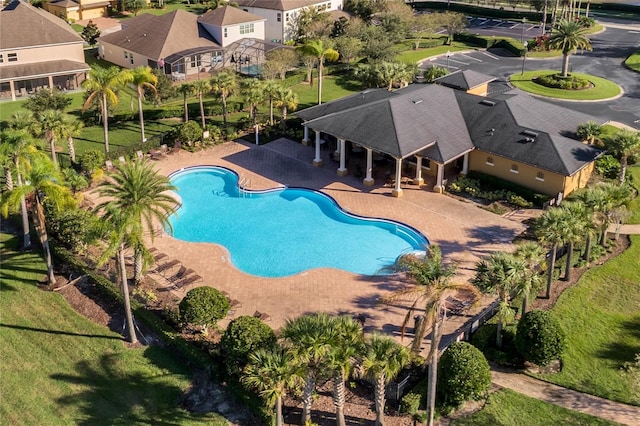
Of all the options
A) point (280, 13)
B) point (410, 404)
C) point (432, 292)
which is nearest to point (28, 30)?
point (280, 13)

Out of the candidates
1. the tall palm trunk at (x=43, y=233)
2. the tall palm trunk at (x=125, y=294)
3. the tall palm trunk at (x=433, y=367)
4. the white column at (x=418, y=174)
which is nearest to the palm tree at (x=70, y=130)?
the tall palm trunk at (x=43, y=233)

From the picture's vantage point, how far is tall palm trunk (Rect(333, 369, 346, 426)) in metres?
24.1

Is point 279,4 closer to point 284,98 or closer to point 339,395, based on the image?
point 284,98

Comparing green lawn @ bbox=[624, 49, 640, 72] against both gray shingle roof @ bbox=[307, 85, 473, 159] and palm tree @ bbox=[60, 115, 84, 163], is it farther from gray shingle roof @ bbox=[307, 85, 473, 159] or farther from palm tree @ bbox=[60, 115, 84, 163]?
palm tree @ bbox=[60, 115, 84, 163]

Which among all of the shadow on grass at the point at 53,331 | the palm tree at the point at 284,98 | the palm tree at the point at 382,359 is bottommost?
the shadow on grass at the point at 53,331

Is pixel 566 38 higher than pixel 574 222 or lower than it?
higher

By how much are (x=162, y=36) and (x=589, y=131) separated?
49564mm

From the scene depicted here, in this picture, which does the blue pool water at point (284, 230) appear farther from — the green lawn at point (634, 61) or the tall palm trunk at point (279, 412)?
the green lawn at point (634, 61)

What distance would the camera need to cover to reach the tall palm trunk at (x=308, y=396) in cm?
2395

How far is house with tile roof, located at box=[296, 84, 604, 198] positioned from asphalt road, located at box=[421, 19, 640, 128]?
44.7ft

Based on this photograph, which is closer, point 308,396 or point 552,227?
point 308,396

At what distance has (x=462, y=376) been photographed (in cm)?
2650

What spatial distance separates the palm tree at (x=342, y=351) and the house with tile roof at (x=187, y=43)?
5367cm

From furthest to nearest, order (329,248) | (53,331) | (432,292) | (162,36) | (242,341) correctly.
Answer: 1. (162,36)
2. (329,248)
3. (53,331)
4. (242,341)
5. (432,292)
